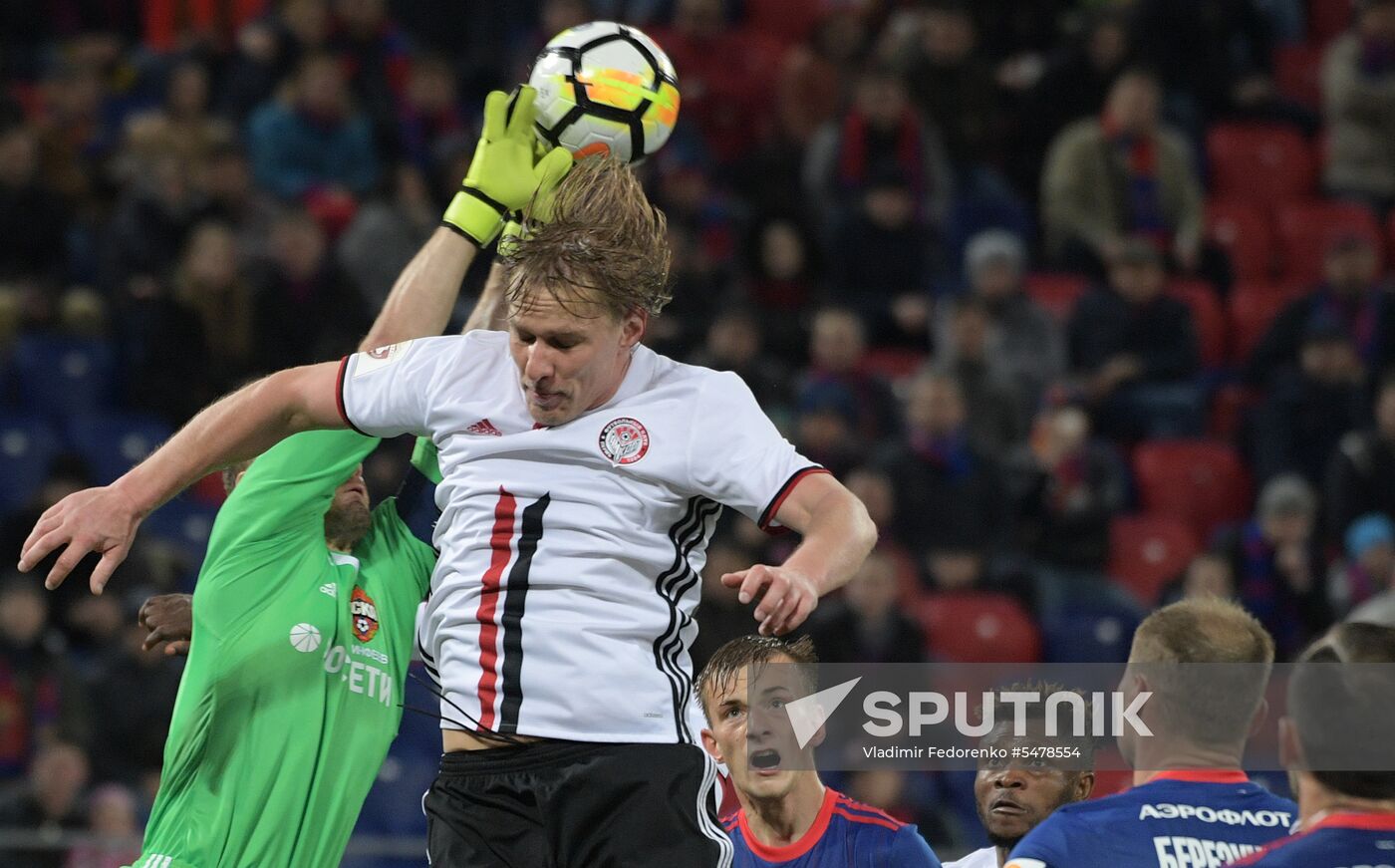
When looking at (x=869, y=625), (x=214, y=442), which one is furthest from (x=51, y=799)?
(x=214, y=442)

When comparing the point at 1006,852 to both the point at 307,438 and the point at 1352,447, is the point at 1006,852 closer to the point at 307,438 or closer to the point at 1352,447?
the point at 307,438

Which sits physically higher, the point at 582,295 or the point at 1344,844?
the point at 582,295

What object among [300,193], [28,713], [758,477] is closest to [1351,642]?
[758,477]

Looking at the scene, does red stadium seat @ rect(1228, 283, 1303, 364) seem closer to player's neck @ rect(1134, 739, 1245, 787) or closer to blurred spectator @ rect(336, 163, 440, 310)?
blurred spectator @ rect(336, 163, 440, 310)

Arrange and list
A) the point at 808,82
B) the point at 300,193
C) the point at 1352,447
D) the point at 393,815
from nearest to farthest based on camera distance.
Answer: the point at 393,815
the point at 1352,447
the point at 300,193
the point at 808,82

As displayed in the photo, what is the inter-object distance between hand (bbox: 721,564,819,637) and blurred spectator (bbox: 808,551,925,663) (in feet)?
→ 19.1

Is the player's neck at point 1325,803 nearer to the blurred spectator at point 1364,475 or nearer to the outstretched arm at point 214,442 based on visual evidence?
the outstretched arm at point 214,442

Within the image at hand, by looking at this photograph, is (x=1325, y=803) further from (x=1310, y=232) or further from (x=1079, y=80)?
(x=1079, y=80)

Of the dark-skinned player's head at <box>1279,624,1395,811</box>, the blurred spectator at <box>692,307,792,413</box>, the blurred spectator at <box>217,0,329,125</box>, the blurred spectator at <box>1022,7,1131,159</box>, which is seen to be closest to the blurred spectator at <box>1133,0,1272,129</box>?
the blurred spectator at <box>1022,7,1131,159</box>

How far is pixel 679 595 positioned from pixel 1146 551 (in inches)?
296

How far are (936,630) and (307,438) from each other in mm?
5834

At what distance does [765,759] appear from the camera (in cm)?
476

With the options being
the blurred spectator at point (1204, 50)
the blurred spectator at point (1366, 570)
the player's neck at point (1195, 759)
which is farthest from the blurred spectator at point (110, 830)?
the blurred spectator at point (1204, 50)

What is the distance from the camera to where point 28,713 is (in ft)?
29.9
